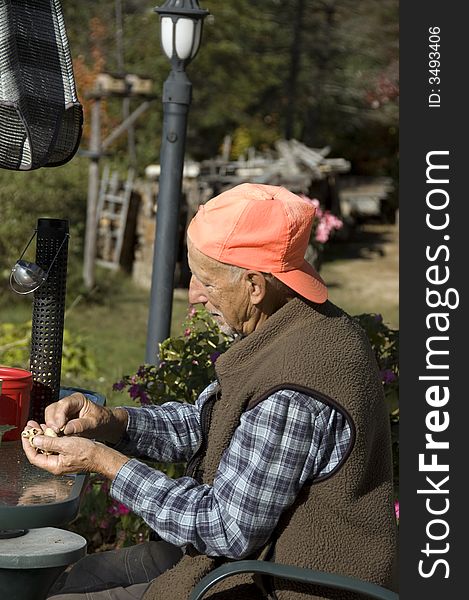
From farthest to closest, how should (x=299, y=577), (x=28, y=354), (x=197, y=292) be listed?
(x=28, y=354)
(x=197, y=292)
(x=299, y=577)

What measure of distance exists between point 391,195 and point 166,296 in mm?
15036

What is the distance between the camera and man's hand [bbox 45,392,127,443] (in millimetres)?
2678

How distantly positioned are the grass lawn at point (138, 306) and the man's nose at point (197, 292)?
4535 mm

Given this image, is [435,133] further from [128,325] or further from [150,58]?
[150,58]

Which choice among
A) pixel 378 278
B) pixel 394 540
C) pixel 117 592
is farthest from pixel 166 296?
pixel 378 278

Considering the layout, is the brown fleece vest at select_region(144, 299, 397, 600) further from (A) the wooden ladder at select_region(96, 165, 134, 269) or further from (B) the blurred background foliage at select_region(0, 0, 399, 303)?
(B) the blurred background foliage at select_region(0, 0, 399, 303)

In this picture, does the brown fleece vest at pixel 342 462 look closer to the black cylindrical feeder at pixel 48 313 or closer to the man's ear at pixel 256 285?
the man's ear at pixel 256 285

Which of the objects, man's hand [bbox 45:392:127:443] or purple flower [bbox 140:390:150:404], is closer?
man's hand [bbox 45:392:127:443]

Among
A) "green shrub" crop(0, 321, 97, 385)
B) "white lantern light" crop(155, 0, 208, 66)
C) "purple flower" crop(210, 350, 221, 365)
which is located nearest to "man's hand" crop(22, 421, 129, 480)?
"purple flower" crop(210, 350, 221, 365)

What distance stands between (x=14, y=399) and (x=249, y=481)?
2.49 ft

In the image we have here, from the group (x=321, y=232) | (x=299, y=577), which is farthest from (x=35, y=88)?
(x=321, y=232)

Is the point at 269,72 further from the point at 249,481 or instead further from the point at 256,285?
the point at 249,481

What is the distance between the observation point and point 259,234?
2.39 meters

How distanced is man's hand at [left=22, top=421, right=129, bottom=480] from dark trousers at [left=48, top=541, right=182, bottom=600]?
0.39 m
